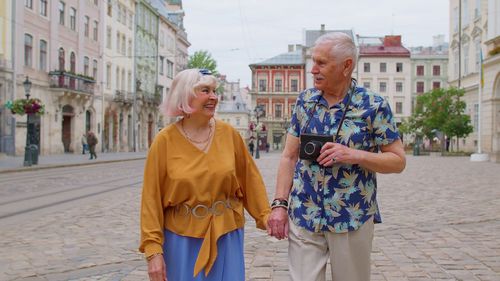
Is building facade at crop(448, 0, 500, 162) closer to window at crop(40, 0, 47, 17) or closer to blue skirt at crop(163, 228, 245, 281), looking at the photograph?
window at crop(40, 0, 47, 17)

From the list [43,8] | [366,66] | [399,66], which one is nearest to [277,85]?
[366,66]

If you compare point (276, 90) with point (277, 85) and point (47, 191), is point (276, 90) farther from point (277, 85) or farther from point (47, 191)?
point (47, 191)

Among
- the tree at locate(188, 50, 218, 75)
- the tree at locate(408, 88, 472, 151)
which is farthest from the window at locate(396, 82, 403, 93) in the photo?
the tree at locate(408, 88, 472, 151)

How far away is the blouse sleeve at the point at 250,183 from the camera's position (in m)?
3.06

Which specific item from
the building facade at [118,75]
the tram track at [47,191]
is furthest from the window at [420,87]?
the tram track at [47,191]

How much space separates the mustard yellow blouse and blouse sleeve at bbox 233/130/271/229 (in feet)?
0.26

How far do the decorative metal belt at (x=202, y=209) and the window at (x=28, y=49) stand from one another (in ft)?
106

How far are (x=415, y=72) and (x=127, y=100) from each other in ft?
146

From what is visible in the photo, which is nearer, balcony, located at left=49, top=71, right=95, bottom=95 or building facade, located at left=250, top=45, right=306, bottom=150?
balcony, located at left=49, top=71, right=95, bottom=95

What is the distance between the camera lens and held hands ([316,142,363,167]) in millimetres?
2592

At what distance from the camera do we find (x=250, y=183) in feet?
10.1

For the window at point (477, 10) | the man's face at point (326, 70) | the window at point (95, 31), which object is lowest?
the man's face at point (326, 70)

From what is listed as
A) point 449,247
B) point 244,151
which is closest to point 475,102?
point 449,247

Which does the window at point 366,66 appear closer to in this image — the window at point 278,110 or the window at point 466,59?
the window at point 278,110
